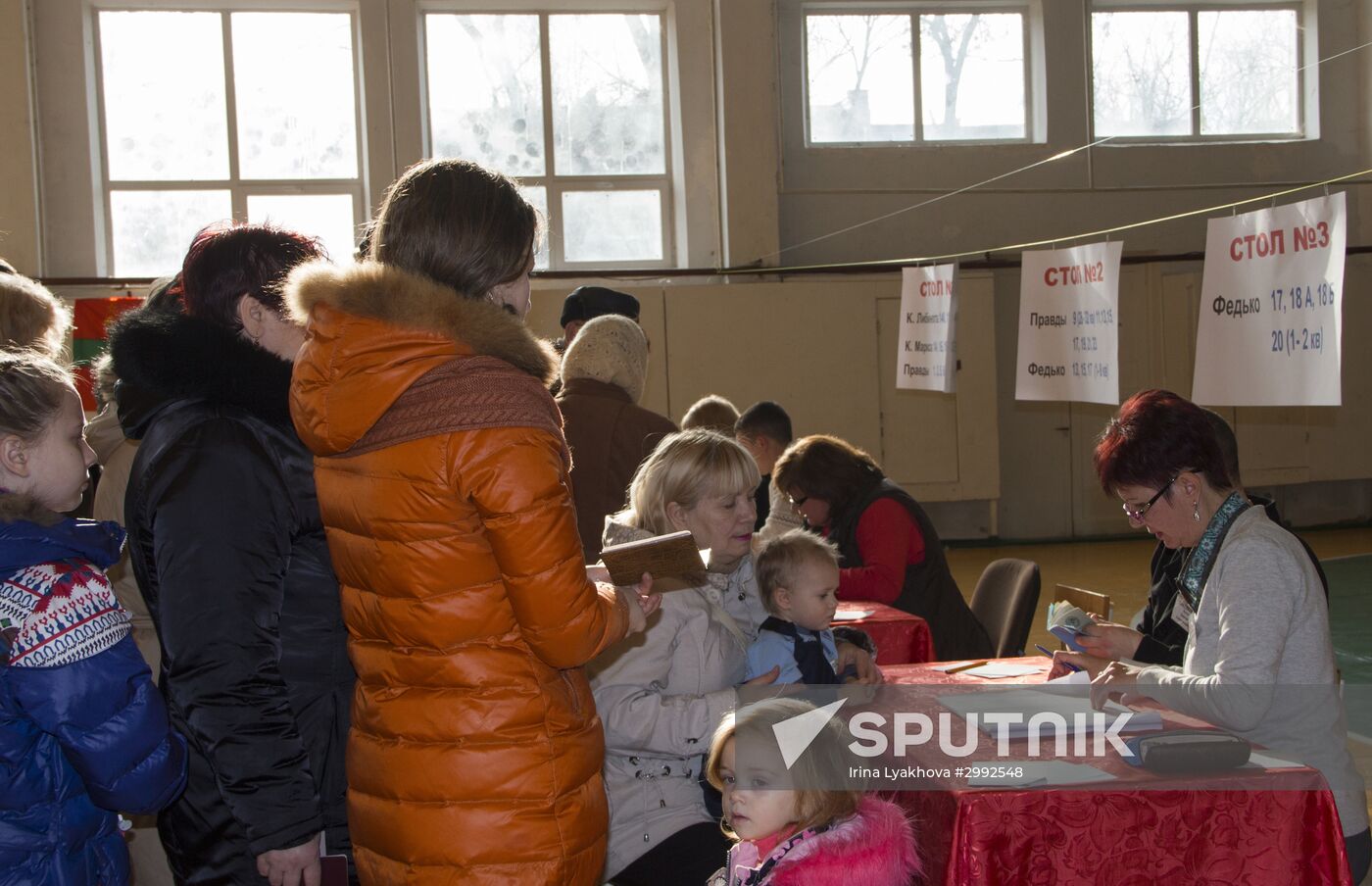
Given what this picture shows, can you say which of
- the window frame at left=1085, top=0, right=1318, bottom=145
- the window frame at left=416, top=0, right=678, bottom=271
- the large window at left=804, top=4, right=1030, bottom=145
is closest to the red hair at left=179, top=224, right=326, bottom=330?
the window frame at left=416, top=0, right=678, bottom=271

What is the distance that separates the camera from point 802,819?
6.00 feet

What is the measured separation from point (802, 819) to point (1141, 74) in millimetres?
9961

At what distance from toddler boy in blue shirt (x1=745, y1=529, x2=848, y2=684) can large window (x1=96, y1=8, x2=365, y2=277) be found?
7369 mm

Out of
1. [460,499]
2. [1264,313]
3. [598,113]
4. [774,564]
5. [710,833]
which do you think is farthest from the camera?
[598,113]

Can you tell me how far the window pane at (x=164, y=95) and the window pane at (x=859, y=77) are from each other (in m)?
4.88

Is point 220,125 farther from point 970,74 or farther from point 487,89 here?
point 970,74

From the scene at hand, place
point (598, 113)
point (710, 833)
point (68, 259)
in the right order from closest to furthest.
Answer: point (710, 833)
point (68, 259)
point (598, 113)

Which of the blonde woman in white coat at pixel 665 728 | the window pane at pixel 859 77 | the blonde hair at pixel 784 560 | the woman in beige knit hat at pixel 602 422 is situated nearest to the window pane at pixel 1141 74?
the window pane at pixel 859 77

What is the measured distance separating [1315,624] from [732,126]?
25.9ft

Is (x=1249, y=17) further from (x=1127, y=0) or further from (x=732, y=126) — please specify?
(x=732, y=126)

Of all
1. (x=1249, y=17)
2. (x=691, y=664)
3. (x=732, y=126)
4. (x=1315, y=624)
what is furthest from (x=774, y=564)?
(x=1249, y=17)

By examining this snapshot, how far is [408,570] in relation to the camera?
4.91ft

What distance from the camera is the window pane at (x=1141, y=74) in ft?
33.2

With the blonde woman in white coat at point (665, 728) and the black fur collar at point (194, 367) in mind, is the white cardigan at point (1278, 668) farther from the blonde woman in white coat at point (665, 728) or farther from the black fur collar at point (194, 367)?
the black fur collar at point (194, 367)
